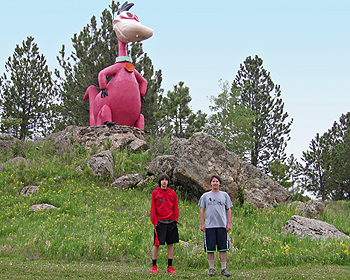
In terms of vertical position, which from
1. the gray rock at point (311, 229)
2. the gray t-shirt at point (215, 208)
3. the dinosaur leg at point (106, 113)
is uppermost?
the dinosaur leg at point (106, 113)

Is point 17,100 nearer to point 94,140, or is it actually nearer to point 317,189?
point 94,140

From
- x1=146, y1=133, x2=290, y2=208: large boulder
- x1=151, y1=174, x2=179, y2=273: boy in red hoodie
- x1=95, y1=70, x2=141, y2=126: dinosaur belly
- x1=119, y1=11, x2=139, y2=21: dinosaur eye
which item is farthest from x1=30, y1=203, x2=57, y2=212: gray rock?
x1=119, y1=11, x2=139, y2=21: dinosaur eye

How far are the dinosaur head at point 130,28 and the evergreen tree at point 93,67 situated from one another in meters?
5.47

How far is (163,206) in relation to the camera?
15.5 feet

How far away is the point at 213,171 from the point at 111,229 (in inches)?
135

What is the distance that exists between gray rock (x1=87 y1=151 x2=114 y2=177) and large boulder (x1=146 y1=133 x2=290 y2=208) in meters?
1.17

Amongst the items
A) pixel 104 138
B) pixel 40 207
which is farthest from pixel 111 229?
pixel 104 138

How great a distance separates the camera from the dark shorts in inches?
181

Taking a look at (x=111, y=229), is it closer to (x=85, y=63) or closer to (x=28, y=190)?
(x=28, y=190)

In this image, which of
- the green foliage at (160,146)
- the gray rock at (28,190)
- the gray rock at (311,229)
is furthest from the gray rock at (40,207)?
the gray rock at (311,229)

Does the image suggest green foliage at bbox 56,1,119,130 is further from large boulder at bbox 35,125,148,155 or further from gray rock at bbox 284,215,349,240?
gray rock at bbox 284,215,349,240

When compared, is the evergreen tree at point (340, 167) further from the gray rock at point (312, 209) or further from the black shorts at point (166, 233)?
the black shorts at point (166, 233)

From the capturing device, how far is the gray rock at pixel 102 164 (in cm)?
1039

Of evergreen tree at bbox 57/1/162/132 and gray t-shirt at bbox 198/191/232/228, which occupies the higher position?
evergreen tree at bbox 57/1/162/132
